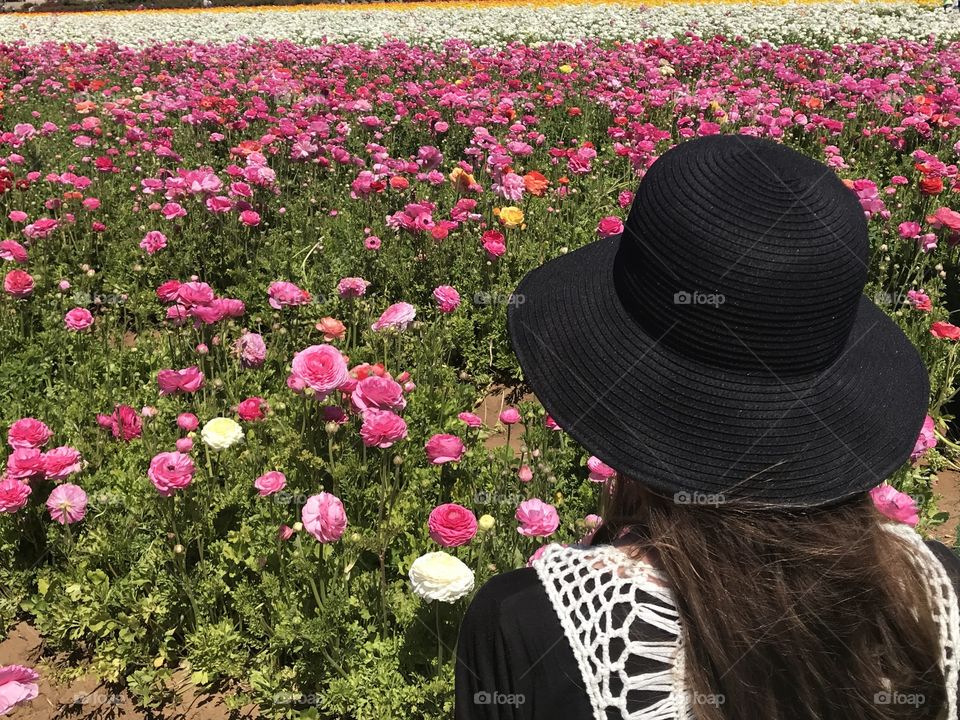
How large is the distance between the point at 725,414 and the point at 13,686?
111 cm

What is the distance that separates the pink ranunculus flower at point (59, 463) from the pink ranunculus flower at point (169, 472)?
36cm

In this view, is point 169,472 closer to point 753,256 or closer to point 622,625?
point 622,625

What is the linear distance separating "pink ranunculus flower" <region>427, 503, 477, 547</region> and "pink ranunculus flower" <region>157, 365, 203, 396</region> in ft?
4.11

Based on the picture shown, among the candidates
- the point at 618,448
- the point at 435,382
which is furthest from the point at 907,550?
the point at 435,382

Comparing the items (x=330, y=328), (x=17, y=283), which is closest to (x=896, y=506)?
(x=330, y=328)

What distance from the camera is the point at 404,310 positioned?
2.85 m

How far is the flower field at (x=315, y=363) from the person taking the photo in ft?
7.93

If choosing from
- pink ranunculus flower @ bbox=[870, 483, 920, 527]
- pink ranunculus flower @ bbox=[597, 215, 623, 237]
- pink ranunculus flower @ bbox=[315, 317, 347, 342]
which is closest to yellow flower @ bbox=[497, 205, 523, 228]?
pink ranunculus flower @ bbox=[597, 215, 623, 237]

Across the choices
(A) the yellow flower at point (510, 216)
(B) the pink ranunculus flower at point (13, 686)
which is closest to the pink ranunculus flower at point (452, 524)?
(B) the pink ranunculus flower at point (13, 686)

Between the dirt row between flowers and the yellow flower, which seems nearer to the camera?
the dirt row between flowers

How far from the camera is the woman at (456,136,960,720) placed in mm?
999

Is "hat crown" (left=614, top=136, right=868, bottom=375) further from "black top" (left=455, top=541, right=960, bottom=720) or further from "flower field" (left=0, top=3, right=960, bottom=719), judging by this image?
"flower field" (left=0, top=3, right=960, bottom=719)

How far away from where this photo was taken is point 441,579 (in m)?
1.88

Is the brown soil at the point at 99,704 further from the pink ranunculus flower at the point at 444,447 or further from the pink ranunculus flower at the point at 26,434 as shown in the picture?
the pink ranunculus flower at the point at 444,447
